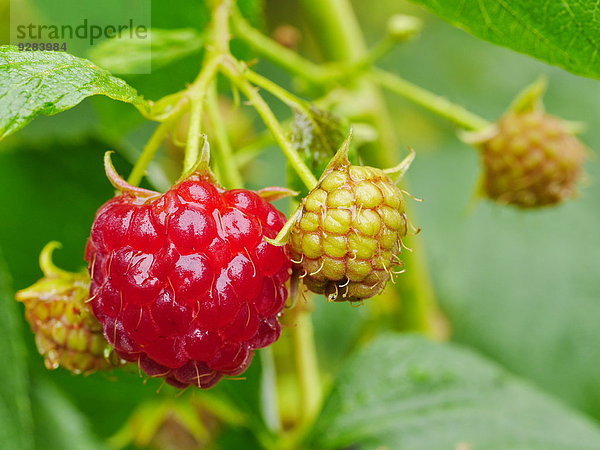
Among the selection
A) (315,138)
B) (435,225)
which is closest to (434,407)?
(315,138)

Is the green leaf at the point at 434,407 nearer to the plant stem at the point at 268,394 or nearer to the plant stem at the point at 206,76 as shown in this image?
the plant stem at the point at 268,394

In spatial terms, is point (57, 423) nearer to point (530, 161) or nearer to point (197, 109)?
point (197, 109)

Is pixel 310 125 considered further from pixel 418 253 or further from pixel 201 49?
pixel 418 253

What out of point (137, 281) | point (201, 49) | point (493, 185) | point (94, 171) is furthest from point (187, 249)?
point (493, 185)

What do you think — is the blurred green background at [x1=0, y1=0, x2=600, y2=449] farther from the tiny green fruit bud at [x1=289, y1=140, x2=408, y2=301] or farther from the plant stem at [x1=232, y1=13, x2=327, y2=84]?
the tiny green fruit bud at [x1=289, y1=140, x2=408, y2=301]

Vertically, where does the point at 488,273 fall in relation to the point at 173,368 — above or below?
below

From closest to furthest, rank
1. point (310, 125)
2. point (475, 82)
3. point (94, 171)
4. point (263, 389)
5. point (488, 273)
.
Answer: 1. point (310, 125)
2. point (94, 171)
3. point (263, 389)
4. point (488, 273)
5. point (475, 82)

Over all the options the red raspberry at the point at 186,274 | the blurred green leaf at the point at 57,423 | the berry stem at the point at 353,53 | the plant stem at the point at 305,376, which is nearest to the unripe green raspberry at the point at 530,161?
the berry stem at the point at 353,53
